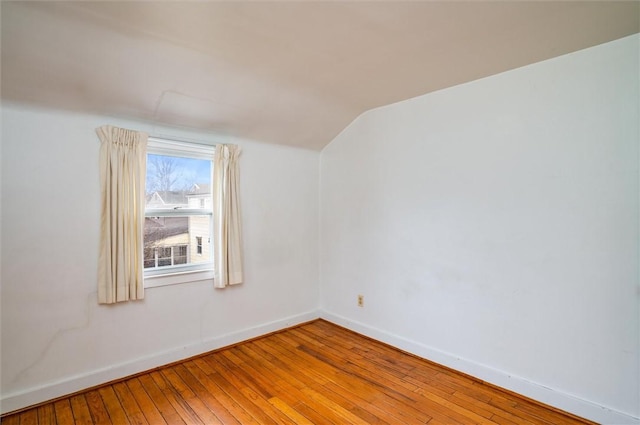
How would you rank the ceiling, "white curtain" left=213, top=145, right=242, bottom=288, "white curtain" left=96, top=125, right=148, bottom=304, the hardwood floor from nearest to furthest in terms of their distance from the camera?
the ceiling < the hardwood floor < "white curtain" left=96, top=125, right=148, bottom=304 < "white curtain" left=213, top=145, right=242, bottom=288

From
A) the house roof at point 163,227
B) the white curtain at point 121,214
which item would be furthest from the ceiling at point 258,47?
the house roof at point 163,227

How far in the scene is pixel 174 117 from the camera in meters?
2.71

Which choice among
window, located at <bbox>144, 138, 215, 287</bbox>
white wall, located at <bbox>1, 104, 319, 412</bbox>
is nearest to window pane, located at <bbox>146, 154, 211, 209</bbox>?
window, located at <bbox>144, 138, 215, 287</bbox>

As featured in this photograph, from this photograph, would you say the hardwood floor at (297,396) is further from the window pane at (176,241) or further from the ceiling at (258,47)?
the ceiling at (258,47)

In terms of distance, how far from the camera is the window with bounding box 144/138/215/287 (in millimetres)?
2805

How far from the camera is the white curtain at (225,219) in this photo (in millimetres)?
3055

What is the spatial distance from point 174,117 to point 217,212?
93cm

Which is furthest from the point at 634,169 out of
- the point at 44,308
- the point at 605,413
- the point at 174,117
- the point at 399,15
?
the point at 44,308

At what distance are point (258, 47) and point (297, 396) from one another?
2454 millimetres

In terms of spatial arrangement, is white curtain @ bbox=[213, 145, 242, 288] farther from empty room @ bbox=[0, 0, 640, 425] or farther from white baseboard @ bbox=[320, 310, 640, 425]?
white baseboard @ bbox=[320, 310, 640, 425]

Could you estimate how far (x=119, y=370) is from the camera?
2.52 m

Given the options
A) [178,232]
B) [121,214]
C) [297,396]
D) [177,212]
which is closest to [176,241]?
[178,232]

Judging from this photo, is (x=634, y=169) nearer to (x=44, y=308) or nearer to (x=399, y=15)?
(x=399, y=15)

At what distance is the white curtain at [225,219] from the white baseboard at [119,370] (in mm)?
572
